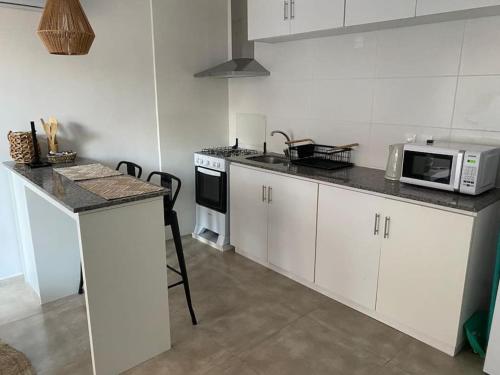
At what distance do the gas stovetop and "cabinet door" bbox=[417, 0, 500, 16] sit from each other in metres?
1.97

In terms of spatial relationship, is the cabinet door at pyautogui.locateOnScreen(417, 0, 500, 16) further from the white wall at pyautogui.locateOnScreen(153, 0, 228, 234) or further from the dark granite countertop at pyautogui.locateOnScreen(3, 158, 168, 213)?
the white wall at pyautogui.locateOnScreen(153, 0, 228, 234)

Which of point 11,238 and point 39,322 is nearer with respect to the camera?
point 39,322

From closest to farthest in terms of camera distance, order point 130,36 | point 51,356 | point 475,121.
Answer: point 51,356, point 475,121, point 130,36

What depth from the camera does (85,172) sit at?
2547 millimetres

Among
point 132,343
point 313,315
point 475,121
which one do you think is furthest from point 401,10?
point 132,343

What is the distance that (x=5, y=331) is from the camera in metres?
2.41

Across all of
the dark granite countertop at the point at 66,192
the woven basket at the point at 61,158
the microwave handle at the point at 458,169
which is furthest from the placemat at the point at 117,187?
the microwave handle at the point at 458,169

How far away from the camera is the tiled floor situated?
6.88 feet

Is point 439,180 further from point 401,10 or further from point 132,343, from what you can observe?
point 132,343

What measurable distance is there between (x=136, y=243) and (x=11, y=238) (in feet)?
5.40

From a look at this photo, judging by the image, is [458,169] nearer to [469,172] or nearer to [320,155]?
[469,172]

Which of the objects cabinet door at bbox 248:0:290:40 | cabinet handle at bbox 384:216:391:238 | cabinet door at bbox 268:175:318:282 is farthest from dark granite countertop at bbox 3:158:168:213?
cabinet door at bbox 248:0:290:40

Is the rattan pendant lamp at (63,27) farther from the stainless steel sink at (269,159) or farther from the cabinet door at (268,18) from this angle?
the stainless steel sink at (269,159)

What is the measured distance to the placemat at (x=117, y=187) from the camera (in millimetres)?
1975
